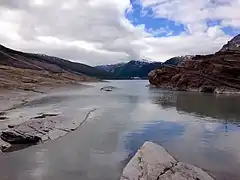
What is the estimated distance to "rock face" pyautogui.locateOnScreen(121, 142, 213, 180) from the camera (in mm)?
15482

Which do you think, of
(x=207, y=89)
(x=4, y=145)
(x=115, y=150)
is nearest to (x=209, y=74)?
(x=207, y=89)

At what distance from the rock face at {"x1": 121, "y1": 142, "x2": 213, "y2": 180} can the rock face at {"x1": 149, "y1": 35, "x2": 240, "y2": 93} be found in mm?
83876

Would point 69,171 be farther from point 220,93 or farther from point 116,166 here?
point 220,93

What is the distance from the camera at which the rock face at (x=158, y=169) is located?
1548 cm

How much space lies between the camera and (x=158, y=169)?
16141mm

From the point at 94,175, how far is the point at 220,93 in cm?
8385

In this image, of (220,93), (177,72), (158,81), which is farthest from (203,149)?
(158,81)

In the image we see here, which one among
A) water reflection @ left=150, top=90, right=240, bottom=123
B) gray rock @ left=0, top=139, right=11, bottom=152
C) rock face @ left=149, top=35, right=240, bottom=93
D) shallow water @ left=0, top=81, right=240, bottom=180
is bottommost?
water reflection @ left=150, top=90, right=240, bottom=123

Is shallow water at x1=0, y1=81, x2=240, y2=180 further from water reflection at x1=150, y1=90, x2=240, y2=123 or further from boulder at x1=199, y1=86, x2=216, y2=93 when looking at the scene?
boulder at x1=199, y1=86, x2=216, y2=93

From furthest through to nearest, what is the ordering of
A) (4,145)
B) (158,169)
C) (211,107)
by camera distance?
(211,107) < (4,145) < (158,169)

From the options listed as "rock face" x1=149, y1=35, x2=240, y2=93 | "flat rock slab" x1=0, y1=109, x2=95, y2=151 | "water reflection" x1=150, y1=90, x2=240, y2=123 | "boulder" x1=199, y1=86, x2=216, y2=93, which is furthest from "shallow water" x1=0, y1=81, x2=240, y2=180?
"rock face" x1=149, y1=35, x2=240, y2=93

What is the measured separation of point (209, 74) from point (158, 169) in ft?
322

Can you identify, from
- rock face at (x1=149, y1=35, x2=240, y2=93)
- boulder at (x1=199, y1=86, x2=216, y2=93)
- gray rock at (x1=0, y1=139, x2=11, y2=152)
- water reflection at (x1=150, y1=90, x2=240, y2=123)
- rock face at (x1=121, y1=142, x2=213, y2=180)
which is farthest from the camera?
rock face at (x1=149, y1=35, x2=240, y2=93)

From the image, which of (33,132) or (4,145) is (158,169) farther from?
(33,132)
